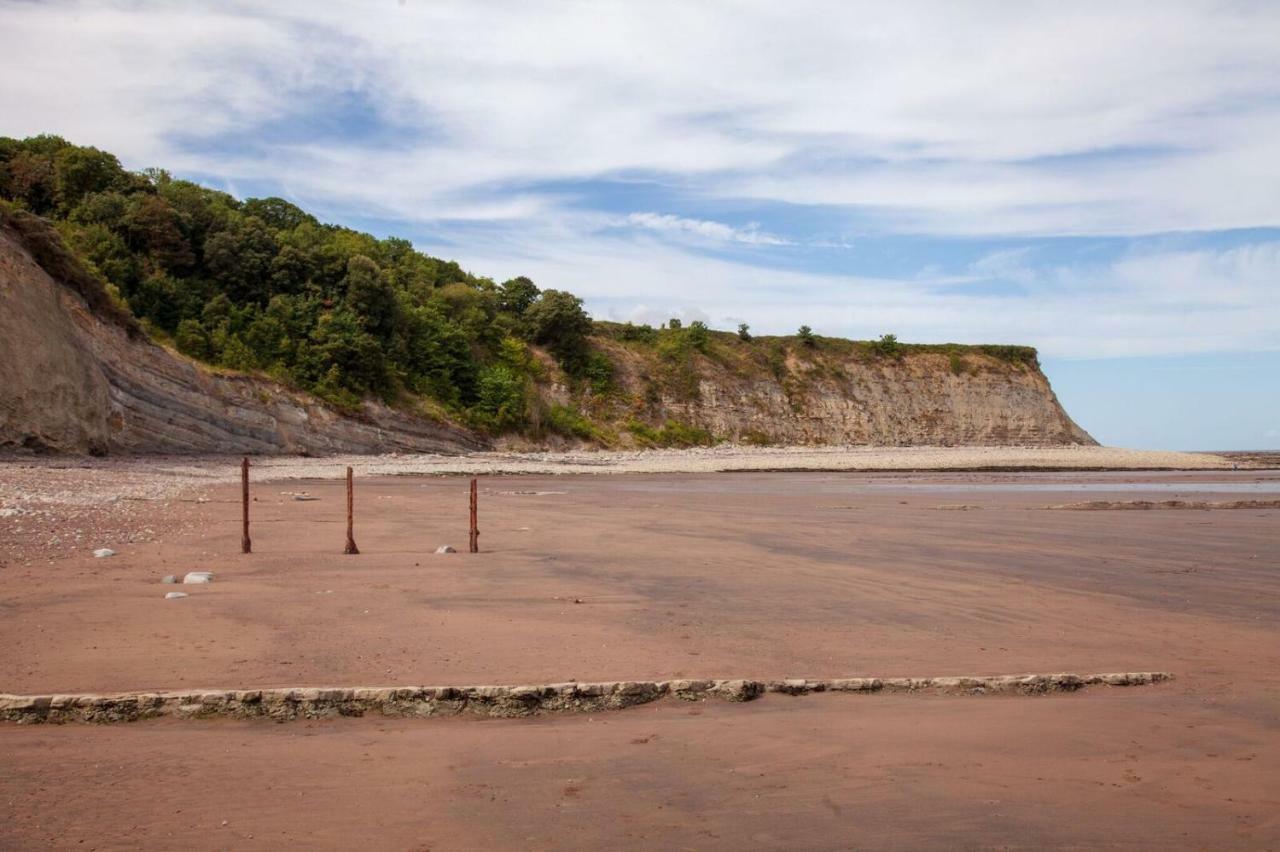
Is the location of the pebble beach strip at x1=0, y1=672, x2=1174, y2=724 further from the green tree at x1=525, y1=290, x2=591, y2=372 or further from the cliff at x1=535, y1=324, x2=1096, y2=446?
the green tree at x1=525, y1=290, x2=591, y2=372

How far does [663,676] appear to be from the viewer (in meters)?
6.73

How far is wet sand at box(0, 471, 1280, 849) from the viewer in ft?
14.7

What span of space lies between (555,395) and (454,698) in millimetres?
49652

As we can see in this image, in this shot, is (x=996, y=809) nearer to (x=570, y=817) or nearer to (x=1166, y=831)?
(x=1166, y=831)

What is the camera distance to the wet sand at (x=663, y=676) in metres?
4.48

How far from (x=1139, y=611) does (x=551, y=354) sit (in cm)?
5037

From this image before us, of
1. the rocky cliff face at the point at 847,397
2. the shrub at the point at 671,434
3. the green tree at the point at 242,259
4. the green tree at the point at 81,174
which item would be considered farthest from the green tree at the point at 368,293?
the shrub at the point at 671,434

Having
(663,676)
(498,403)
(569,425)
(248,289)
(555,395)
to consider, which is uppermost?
(248,289)

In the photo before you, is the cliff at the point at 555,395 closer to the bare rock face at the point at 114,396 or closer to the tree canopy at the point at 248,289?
the bare rock face at the point at 114,396

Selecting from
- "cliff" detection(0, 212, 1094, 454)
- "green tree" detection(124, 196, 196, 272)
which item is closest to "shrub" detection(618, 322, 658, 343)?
"cliff" detection(0, 212, 1094, 454)

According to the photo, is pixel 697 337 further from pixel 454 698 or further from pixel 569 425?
pixel 454 698

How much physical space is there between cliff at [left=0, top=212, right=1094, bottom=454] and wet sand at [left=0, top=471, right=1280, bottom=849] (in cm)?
1483

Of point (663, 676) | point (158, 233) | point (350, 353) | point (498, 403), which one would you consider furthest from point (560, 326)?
point (663, 676)

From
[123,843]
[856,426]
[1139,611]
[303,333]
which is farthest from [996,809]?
[856,426]
